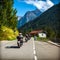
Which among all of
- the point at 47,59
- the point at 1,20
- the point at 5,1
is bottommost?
the point at 47,59

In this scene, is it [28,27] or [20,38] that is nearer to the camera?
[20,38]

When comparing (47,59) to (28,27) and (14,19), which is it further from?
(28,27)

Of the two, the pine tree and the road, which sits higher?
the pine tree

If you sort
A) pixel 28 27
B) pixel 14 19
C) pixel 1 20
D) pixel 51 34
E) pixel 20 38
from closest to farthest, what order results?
pixel 20 38 → pixel 1 20 → pixel 14 19 → pixel 51 34 → pixel 28 27

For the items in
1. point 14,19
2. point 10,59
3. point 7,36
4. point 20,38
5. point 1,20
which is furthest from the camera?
point 14,19

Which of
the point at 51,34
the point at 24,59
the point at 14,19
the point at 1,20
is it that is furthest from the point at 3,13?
the point at 51,34

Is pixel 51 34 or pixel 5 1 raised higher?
pixel 5 1

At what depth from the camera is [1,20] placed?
5953 centimetres

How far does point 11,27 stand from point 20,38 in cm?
4608

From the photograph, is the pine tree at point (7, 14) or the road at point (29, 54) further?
the pine tree at point (7, 14)

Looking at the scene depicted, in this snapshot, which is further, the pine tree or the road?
the pine tree

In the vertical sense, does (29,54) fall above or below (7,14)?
below

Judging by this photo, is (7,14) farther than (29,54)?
Yes

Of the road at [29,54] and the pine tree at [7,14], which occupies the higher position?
the pine tree at [7,14]
